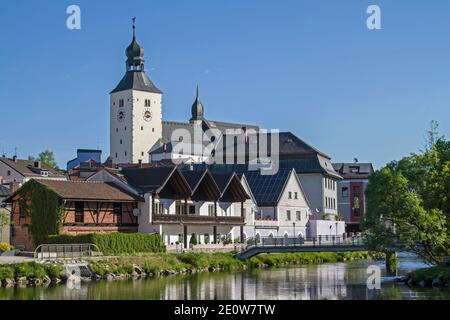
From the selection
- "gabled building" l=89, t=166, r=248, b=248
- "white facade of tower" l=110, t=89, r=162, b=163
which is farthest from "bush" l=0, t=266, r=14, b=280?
"white facade of tower" l=110, t=89, r=162, b=163

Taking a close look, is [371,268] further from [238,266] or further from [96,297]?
[96,297]

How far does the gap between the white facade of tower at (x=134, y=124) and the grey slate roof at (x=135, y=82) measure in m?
0.78

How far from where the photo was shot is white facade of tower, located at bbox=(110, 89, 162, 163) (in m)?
148

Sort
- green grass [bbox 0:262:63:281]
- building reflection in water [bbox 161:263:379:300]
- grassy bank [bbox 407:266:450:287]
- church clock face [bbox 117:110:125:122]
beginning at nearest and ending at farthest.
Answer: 1. building reflection in water [bbox 161:263:379:300]
2. grassy bank [bbox 407:266:450:287]
3. green grass [bbox 0:262:63:281]
4. church clock face [bbox 117:110:125:122]

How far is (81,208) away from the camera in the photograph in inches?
2408

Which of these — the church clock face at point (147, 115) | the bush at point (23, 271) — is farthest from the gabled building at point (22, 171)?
the church clock face at point (147, 115)

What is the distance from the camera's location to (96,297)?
38.1 meters

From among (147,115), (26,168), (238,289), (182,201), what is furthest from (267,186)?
(147,115)

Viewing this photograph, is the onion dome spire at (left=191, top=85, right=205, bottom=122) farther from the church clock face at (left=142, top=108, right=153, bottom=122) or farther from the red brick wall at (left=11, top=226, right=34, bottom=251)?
the red brick wall at (left=11, top=226, right=34, bottom=251)

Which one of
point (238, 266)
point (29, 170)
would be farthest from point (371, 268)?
point (29, 170)

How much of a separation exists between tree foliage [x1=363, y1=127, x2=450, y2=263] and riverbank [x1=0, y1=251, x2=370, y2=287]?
51.8 feet

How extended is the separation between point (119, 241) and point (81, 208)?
5.56m

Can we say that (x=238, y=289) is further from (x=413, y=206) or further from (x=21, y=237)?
(x=21, y=237)
